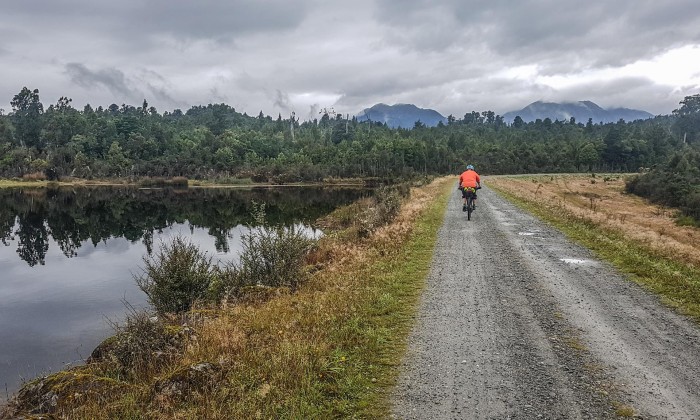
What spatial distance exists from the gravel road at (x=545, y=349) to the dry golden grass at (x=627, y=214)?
609 cm

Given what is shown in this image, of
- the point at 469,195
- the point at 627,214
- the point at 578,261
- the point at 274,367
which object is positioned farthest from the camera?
the point at 627,214

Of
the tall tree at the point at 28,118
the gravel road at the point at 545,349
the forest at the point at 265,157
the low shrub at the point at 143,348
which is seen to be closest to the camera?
the gravel road at the point at 545,349

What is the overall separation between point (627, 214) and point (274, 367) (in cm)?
4926

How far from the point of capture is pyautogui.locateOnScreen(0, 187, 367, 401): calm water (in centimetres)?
1466

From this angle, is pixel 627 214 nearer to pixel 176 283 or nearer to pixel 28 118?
pixel 176 283

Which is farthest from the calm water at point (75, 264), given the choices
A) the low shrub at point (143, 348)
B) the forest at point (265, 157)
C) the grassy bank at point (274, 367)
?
the forest at point (265, 157)

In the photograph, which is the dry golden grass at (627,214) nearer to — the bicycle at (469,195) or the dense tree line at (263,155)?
the bicycle at (469,195)

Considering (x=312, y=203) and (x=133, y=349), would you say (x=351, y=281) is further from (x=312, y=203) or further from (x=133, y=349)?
(x=312, y=203)

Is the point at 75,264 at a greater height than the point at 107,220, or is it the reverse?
the point at 107,220

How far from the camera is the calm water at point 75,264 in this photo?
14.7 m

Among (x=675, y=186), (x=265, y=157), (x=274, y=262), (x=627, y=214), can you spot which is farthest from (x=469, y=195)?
(x=265, y=157)

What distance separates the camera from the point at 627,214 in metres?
45.8

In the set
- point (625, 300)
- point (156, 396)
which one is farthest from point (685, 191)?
point (156, 396)

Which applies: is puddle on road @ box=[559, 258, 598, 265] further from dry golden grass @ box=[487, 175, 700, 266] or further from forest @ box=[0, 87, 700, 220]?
forest @ box=[0, 87, 700, 220]
